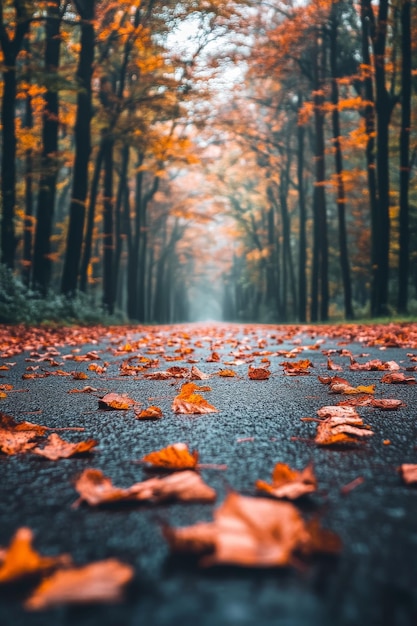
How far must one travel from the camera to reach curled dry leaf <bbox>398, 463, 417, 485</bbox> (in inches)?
58.8

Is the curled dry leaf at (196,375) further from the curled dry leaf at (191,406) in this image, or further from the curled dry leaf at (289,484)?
the curled dry leaf at (289,484)

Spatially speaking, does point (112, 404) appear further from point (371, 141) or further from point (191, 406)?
point (371, 141)

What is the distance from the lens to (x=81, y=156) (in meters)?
14.7

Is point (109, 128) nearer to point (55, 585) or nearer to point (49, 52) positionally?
point (49, 52)

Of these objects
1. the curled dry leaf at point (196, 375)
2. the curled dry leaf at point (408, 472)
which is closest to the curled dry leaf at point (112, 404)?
the curled dry leaf at point (196, 375)

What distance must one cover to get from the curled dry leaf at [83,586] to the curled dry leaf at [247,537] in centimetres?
11

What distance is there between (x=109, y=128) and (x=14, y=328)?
30.9 ft

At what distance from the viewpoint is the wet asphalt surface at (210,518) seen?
83 cm

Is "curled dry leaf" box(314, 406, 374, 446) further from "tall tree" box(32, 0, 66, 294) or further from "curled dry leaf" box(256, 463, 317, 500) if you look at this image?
"tall tree" box(32, 0, 66, 294)

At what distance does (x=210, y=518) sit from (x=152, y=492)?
21cm

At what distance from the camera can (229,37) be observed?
17234mm

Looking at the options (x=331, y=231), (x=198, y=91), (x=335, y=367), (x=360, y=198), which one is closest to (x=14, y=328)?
(x=335, y=367)

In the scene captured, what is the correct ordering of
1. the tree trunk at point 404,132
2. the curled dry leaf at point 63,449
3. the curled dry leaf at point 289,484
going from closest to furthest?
the curled dry leaf at point 289,484 → the curled dry leaf at point 63,449 → the tree trunk at point 404,132

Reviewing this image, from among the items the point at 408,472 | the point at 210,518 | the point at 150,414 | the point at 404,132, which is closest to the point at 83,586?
the point at 210,518
